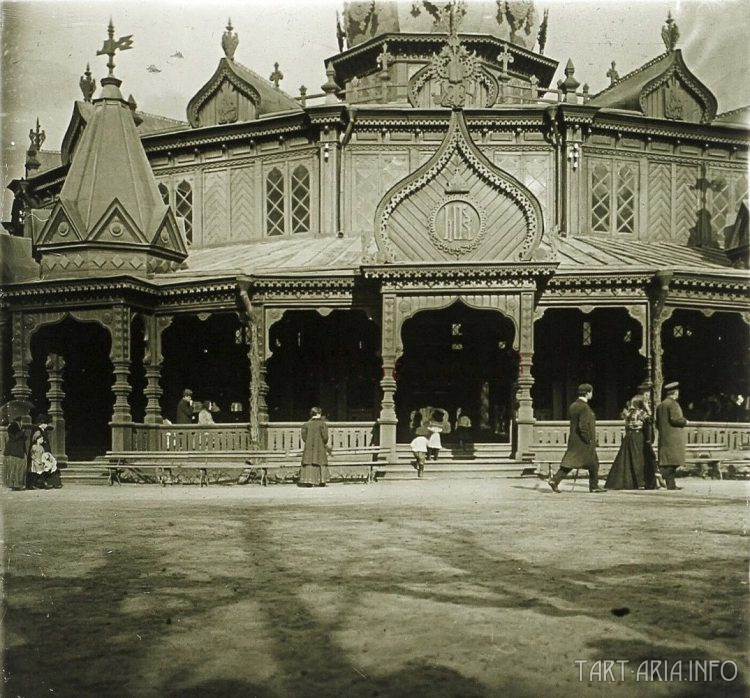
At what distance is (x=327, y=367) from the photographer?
2512 cm

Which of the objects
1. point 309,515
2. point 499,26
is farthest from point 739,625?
point 499,26

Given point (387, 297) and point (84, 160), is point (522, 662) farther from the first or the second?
point (84, 160)

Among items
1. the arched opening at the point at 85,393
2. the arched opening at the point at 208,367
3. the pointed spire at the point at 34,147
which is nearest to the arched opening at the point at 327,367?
the arched opening at the point at 208,367

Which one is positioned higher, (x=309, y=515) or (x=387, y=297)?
(x=387, y=297)

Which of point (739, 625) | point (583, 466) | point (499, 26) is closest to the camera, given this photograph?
point (739, 625)

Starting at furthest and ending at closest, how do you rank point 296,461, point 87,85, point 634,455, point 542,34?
point 87,85
point 542,34
point 296,461
point 634,455

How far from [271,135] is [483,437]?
1074 cm

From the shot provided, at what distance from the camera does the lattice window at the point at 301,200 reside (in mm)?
27141

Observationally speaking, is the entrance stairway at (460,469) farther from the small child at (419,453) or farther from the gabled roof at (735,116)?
the gabled roof at (735,116)

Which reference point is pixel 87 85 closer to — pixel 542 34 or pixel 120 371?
pixel 120 371

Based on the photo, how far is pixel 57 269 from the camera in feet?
79.7

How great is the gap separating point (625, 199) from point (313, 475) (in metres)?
14.1

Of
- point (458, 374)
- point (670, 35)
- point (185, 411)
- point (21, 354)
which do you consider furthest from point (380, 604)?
point (670, 35)

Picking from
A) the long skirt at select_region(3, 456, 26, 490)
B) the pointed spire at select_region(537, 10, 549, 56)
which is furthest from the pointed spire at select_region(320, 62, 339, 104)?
the long skirt at select_region(3, 456, 26, 490)
